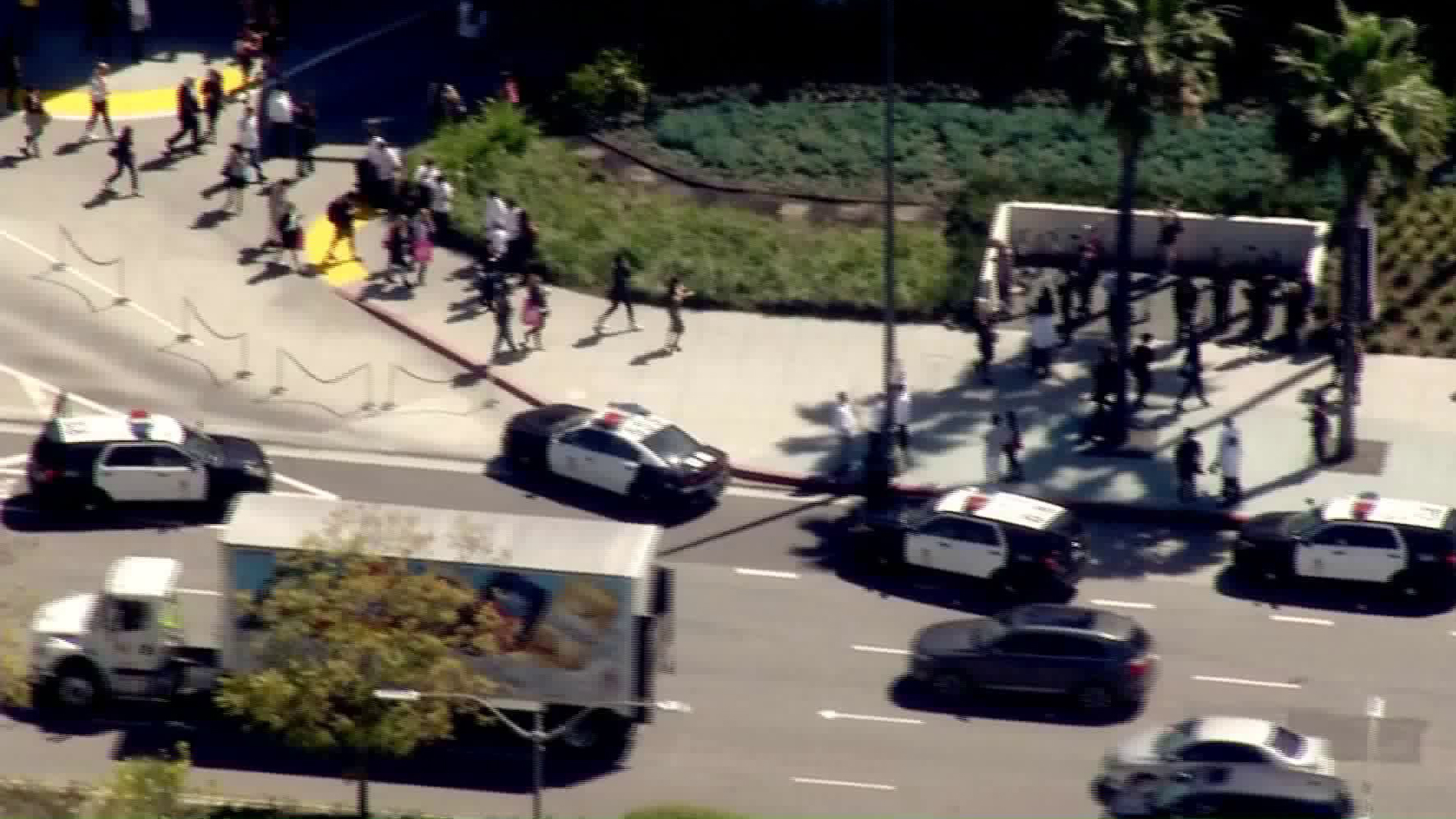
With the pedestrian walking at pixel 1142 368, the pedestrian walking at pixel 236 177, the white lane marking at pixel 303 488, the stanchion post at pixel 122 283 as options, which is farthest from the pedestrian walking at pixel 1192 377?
the stanchion post at pixel 122 283

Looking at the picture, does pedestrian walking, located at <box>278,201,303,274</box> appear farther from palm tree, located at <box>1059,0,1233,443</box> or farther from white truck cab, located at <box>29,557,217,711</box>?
white truck cab, located at <box>29,557,217,711</box>

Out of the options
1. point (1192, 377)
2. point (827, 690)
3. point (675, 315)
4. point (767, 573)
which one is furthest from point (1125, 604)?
point (675, 315)

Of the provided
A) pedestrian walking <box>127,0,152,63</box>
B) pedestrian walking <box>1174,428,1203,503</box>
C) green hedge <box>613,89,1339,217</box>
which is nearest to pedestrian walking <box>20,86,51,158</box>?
pedestrian walking <box>127,0,152,63</box>

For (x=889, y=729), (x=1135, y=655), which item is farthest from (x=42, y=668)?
(x=1135, y=655)

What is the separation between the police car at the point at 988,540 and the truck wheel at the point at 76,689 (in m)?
12.1

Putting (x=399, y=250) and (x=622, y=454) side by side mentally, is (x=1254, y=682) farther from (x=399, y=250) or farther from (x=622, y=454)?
(x=399, y=250)

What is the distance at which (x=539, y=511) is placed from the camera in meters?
50.5

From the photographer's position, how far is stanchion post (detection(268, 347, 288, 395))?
54.3 m

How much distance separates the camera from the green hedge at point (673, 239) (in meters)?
58.0

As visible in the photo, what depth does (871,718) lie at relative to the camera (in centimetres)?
4397

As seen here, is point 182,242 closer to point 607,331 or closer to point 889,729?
point 607,331

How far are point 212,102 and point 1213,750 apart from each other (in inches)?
1138

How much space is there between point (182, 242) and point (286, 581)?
60.7 feet

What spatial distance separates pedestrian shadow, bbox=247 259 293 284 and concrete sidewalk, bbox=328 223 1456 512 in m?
1.38
